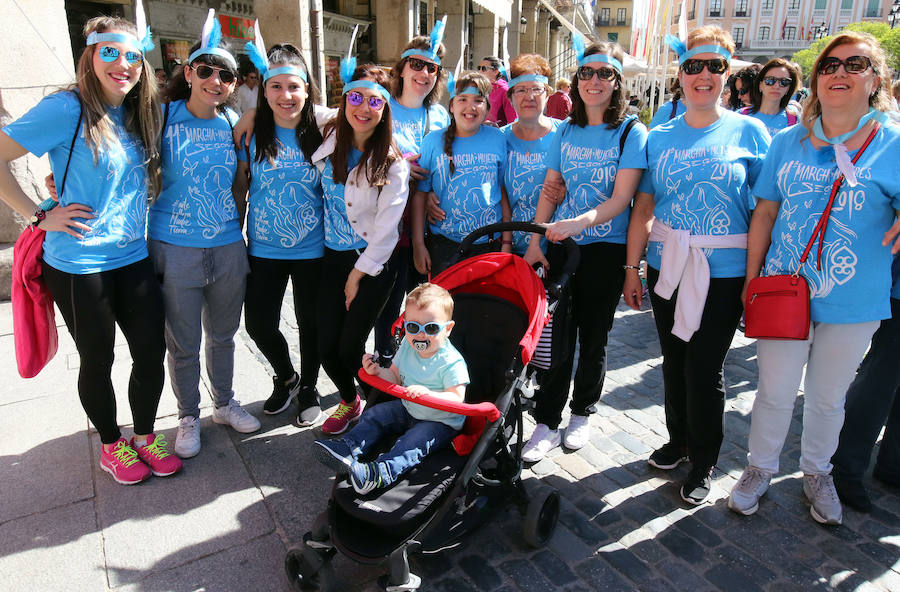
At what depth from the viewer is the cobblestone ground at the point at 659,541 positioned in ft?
8.43

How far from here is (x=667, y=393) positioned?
3.27 m

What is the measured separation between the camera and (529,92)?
3.35 metres

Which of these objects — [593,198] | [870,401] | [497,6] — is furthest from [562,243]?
[497,6]

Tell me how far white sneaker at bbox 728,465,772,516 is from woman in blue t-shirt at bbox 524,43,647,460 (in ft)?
2.95

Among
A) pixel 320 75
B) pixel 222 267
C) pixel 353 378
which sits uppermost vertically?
pixel 320 75

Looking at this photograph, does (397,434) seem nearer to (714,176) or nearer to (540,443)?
(540,443)

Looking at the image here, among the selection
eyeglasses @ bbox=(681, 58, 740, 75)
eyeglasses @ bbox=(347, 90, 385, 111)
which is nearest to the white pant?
eyeglasses @ bbox=(681, 58, 740, 75)

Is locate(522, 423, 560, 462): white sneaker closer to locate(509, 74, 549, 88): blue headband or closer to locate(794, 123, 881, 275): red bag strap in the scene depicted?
locate(794, 123, 881, 275): red bag strap

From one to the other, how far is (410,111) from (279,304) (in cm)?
158

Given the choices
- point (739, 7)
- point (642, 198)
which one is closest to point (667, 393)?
point (642, 198)

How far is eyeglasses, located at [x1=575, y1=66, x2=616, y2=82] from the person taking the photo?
297cm

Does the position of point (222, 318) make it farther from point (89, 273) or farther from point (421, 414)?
point (421, 414)

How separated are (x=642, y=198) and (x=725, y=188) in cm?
44

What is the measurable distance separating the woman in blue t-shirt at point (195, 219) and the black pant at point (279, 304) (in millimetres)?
101
